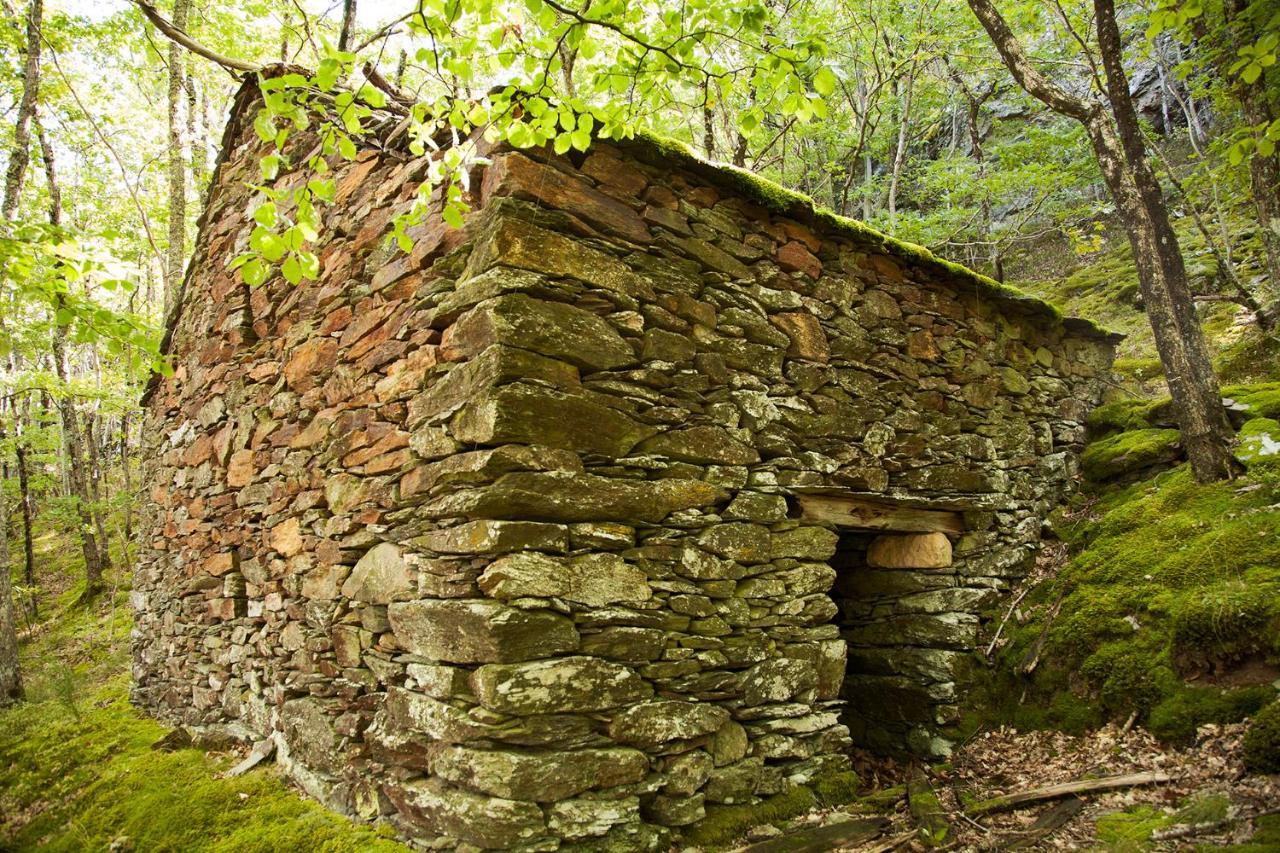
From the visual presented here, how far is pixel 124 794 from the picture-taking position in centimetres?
434

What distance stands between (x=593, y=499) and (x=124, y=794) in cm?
399

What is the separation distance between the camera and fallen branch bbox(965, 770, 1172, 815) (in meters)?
3.24

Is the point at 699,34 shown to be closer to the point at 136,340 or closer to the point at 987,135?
the point at 136,340

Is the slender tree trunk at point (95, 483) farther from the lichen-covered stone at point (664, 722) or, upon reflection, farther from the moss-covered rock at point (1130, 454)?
the moss-covered rock at point (1130, 454)

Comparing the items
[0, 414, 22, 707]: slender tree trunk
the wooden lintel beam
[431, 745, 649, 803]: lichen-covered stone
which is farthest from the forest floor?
[0, 414, 22, 707]: slender tree trunk

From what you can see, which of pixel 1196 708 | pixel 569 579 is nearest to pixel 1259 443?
pixel 1196 708

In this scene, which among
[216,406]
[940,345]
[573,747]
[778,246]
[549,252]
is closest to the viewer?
[573,747]

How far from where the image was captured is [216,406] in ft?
17.8

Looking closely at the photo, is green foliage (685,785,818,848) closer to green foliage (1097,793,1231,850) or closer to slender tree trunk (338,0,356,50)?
green foliage (1097,793,1231,850)

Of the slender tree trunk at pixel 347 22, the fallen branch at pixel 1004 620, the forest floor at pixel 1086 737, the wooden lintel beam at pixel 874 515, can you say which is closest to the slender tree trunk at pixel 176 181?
the slender tree trunk at pixel 347 22

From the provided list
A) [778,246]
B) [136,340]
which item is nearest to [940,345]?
[778,246]

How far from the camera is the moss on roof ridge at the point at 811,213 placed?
3.58m

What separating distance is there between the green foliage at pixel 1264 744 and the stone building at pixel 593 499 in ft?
5.63

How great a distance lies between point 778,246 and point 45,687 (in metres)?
9.55
